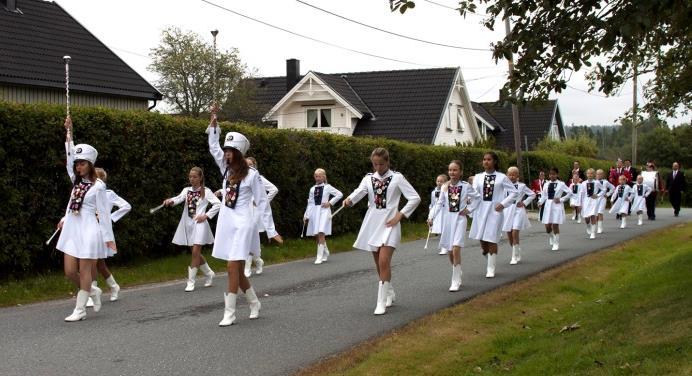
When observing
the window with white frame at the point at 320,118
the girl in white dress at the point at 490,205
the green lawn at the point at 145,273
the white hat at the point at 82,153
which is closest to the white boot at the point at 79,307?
the white hat at the point at 82,153

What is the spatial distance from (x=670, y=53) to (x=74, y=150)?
906cm

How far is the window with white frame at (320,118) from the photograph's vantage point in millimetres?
44656

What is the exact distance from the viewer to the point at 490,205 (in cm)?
1329

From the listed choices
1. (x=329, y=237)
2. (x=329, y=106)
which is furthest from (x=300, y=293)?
Result: (x=329, y=106)

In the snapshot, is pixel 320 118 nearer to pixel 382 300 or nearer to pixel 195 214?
pixel 195 214

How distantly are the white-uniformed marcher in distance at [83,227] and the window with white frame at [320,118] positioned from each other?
1377 inches

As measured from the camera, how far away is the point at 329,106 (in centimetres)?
4462

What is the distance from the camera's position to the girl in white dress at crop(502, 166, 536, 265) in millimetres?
14937

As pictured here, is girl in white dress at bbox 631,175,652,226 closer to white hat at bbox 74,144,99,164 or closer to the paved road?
the paved road

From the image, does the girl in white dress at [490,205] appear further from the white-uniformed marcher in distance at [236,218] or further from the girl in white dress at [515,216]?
the white-uniformed marcher in distance at [236,218]

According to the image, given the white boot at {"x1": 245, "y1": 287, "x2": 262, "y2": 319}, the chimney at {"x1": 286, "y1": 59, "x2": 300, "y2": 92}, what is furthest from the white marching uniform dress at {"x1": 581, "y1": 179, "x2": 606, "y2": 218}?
the chimney at {"x1": 286, "y1": 59, "x2": 300, "y2": 92}

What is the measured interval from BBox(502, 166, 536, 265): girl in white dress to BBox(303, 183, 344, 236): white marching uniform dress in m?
3.30

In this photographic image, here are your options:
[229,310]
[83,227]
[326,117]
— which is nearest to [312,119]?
[326,117]

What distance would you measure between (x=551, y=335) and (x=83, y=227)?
5434 mm
